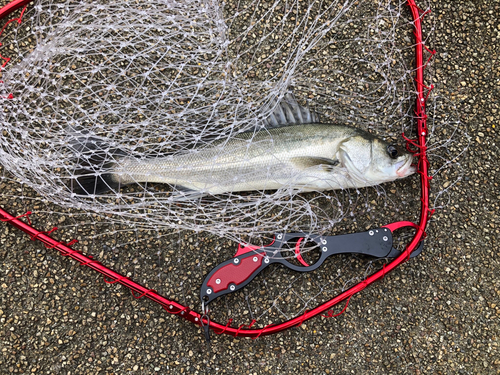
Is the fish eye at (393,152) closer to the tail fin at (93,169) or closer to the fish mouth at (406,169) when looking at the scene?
the fish mouth at (406,169)

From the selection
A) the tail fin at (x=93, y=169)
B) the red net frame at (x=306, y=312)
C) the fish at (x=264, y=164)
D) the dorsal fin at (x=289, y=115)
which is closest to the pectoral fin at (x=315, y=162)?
the fish at (x=264, y=164)

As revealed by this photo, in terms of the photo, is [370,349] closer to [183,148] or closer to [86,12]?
[183,148]

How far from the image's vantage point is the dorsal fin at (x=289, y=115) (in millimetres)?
2268

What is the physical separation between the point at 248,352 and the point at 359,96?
76.9 inches

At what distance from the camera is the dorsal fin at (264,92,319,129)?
7.44 ft

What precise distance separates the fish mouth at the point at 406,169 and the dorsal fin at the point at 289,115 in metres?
0.65

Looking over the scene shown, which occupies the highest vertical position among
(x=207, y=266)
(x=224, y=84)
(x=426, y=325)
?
(x=224, y=84)

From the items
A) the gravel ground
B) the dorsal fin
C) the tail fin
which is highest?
the tail fin

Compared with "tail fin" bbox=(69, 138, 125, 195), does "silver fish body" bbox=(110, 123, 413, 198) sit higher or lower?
lower

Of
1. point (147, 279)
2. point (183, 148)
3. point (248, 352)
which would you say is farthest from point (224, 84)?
point (248, 352)

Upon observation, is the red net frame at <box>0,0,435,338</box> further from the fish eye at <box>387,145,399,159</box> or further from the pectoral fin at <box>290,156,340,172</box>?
the pectoral fin at <box>290,156,340,172</box>

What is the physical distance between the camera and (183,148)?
7.21ft

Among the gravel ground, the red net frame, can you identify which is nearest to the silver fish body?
the red net frame

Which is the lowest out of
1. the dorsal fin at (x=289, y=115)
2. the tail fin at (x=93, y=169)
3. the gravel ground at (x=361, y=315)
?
the gravel ground at (x=361, y=315)
